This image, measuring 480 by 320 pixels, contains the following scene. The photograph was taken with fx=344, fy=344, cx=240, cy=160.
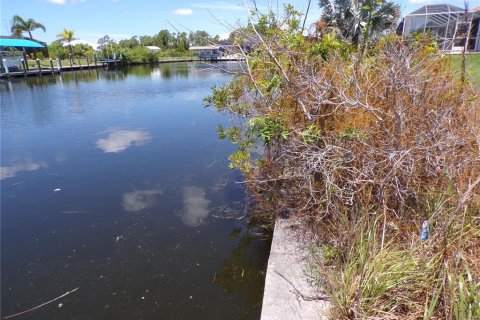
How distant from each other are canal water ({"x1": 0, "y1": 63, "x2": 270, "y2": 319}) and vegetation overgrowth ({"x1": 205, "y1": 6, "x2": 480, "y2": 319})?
1053mm

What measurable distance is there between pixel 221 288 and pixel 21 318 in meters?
2.29

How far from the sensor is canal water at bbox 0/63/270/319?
4.14 meters

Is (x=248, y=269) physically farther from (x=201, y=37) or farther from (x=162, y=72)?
(x=162, y=72)

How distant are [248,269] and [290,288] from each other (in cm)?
140

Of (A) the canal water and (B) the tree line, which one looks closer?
(A) the canal water

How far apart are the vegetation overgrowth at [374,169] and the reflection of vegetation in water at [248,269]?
52 centimetres

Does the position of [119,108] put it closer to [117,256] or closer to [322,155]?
[117,256]

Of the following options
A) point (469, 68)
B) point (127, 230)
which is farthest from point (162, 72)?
point (127, 230)

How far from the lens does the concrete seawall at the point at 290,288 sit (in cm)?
306

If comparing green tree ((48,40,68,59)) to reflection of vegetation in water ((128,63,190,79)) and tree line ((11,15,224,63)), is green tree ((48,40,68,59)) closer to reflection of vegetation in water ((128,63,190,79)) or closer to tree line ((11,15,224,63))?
tree line ((11,15,224,63))

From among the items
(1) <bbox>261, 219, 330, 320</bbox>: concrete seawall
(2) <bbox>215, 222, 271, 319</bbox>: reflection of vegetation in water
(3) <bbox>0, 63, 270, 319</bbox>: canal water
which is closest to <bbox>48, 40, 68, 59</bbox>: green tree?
(3) <bbox>0, 63, 270, 319</bbox>: canal water

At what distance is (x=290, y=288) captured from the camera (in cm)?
339

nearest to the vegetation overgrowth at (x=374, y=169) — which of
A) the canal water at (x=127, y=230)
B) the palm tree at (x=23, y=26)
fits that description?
the canal water at (x=127, y=230)

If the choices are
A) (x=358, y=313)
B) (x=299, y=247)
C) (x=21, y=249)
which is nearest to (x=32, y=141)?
(x=21, y=249)
